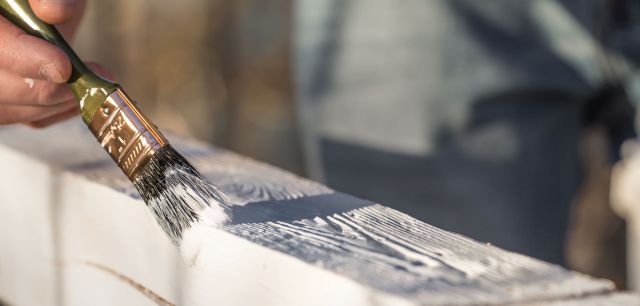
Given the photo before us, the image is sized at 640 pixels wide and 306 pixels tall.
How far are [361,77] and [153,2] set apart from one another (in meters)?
1.94

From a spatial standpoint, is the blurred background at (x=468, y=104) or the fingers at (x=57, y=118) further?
the blurred background at (x=468, y=104)

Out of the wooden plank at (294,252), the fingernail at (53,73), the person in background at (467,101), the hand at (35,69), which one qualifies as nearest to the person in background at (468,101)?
the person in background at (467,101)

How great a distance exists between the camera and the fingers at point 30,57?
97cm

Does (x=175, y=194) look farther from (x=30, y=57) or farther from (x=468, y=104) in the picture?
(x=468, y=104)

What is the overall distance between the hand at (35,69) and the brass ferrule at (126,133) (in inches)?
2.4

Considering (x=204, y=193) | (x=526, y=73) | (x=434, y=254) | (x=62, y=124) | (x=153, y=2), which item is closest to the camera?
(x=434, y=254)

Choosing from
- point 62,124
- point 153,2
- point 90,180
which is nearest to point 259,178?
point 90,180

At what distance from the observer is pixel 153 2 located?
3.99m

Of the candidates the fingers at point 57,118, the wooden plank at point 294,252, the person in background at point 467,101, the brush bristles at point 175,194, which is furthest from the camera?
the person in background at point 467,101

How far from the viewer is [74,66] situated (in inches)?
38.9

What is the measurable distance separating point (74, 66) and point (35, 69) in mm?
37

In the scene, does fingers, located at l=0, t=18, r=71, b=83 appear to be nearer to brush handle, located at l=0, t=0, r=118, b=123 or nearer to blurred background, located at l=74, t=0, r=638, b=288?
brush handle, located at l=0, t=0, r=118, b=123

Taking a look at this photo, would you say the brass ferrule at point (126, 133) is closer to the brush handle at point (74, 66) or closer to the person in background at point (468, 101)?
the brush handle at point (74, 66)

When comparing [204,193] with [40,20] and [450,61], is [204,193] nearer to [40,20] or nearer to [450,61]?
[40,20]
